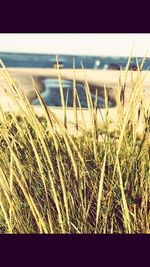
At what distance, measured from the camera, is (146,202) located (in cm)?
114

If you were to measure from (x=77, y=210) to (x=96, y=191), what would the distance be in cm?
8

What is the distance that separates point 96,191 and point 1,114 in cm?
35

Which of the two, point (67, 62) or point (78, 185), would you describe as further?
point (67, 62)

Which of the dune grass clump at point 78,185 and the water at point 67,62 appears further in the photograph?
the water at point 67,62

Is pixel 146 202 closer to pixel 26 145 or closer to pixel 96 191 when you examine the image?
pixel 96 191

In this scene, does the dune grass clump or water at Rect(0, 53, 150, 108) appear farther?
water at Rect(0, 53, 150, 108)
